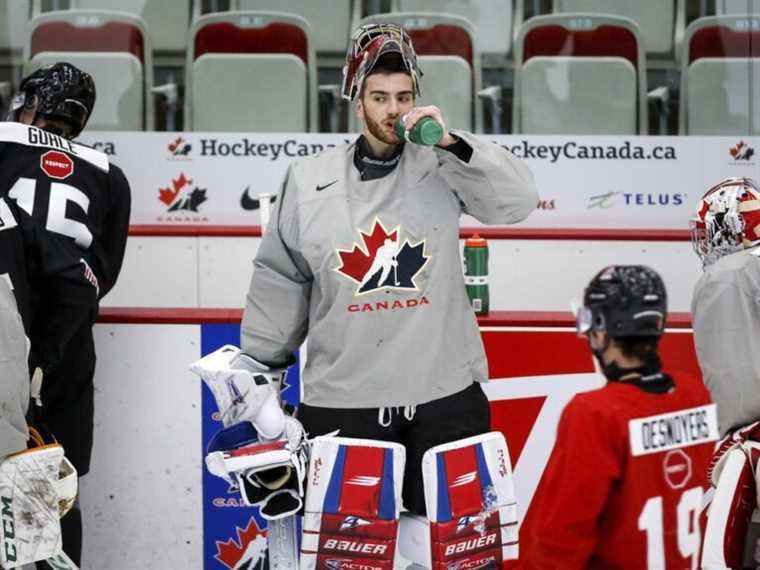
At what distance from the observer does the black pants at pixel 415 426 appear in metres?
2.39

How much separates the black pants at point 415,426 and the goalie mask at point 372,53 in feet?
1.98

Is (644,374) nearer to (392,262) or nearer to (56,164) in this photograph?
(392,262)

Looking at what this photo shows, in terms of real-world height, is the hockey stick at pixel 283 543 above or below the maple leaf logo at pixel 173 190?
below

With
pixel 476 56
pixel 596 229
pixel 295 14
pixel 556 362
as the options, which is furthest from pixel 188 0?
pixel 556 362

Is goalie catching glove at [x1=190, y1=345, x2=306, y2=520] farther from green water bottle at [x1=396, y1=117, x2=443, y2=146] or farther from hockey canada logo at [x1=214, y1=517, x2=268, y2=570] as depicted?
hockey canada logo at [x1=214, y1=517, x2=268, y2=570]

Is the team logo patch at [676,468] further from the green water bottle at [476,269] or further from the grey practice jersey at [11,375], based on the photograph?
the green water bottle at [476,269]

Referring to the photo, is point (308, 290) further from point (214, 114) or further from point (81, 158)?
point (214, 114)

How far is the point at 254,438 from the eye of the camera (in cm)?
244

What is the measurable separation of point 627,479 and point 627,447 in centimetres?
5

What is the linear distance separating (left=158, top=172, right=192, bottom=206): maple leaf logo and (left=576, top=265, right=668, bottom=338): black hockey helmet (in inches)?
121

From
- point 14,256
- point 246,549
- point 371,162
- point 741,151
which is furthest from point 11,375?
point 741,151

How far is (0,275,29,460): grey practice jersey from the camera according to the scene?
2209 millimetres

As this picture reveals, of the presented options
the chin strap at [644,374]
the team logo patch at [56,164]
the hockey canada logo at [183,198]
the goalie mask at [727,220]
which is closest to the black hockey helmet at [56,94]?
the team logo patch at [56,164]

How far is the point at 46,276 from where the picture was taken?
2.80 metres
